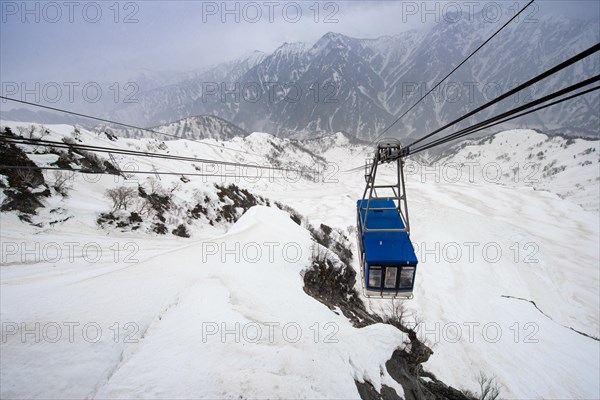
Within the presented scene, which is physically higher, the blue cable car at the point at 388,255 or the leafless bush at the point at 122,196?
the leafless bush at the point at 122,196

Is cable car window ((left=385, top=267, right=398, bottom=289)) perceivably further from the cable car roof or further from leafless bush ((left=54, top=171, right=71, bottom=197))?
leafless bush ((left=54, top=171, right=71, bottom=197))

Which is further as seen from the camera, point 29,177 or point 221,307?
point 29,177

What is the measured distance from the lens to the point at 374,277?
11.9m

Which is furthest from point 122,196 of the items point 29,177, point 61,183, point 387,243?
point 387,243

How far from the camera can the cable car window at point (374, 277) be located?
460 inches

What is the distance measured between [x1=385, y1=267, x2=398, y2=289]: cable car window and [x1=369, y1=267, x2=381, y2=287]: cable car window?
0.35m

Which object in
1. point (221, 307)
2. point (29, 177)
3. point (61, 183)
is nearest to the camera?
point (221, 307)

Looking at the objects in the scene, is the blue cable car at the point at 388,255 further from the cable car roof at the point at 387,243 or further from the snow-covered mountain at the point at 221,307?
the snow-covered mountain at the point at 221,307

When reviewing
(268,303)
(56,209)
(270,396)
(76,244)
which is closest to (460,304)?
(268,303)

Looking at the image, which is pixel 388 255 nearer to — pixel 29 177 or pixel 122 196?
pixel 122 196

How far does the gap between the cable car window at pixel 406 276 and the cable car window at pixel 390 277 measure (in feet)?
1.03

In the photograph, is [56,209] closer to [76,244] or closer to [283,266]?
[76,244]

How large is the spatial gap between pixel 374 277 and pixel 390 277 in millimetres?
722

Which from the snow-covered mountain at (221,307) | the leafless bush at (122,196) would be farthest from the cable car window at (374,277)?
the leafless bush at (122,196)
